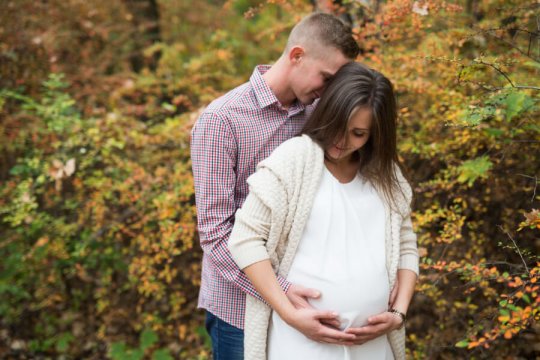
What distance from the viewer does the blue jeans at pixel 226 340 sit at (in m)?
2.10

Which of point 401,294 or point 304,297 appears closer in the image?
point 304,297

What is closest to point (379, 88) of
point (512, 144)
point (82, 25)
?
Result: point (512, 144)

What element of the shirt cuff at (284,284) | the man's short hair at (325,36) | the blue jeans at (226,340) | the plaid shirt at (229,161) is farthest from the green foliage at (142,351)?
the man's short hair at (325,36)

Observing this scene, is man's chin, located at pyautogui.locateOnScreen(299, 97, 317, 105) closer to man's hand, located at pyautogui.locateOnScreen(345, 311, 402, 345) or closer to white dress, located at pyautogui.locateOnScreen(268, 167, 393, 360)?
white dress, located at pyautogui.locateOnScreen(268, 167, 393, 360)

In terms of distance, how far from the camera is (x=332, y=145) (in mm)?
1881

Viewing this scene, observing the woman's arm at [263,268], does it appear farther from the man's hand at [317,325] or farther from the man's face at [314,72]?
the man's face at [314,72]

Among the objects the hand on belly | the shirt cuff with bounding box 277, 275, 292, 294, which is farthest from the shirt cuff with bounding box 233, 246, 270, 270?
the hand on belly

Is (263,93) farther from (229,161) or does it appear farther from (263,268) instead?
(263,268)

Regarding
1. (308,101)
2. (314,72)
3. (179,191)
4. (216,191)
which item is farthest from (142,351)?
(314,72)

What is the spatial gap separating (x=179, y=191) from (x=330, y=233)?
1.86 meters

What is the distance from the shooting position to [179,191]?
11.3 feet

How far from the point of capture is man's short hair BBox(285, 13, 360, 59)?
2.06 m

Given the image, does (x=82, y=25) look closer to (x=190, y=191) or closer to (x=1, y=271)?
(x=1, y=271)

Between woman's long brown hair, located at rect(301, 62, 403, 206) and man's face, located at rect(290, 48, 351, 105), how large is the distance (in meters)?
0.07
